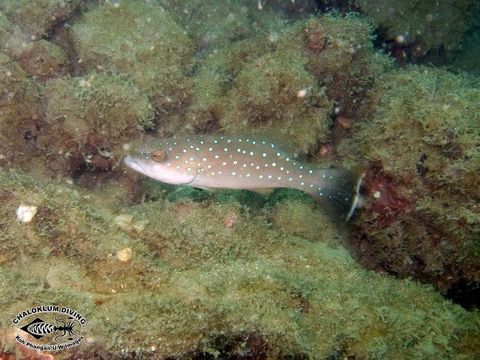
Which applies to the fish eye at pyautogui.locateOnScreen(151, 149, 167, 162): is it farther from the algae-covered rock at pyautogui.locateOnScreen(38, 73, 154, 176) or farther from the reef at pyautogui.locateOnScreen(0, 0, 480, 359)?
the algae-covered rock at pyautogui.locateOnScreen(38, 73, 154, 176)

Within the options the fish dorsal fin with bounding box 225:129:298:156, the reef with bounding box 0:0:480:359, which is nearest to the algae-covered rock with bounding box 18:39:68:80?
the reef with bounding box 0:0:480:359

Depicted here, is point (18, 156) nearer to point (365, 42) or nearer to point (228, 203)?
point (228, 203)

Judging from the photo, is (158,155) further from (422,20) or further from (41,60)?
(422,20)

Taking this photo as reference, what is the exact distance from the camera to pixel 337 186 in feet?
20.8

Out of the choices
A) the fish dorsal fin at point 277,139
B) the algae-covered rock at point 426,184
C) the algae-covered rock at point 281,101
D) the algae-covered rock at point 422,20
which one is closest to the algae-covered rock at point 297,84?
the algae-covered rock at point 281,101

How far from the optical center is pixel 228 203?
247 inches

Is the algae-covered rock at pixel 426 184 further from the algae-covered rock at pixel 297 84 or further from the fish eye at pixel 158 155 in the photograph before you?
the fish eye at pixel 158 155

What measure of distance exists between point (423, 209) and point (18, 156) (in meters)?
8.44

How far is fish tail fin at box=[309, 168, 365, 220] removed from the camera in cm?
628

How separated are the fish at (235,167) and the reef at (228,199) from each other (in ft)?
1.42

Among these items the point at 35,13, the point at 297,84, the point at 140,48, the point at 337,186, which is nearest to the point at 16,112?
the point at 140,48

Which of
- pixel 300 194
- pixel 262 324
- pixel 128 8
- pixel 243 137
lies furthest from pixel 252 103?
pixel 262 324

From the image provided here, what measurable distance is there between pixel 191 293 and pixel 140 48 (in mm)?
6572

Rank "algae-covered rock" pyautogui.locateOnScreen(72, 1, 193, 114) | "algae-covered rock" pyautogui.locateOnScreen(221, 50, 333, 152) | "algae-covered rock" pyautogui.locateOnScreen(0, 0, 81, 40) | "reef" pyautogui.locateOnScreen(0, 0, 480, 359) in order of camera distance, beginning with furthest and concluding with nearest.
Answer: "algae-covered rock" pyautogui.locateOnScreen(0, 0, 81, 40) → "algae-covered rock" pyautogui.locateOnScreen(72, 1, 193, 114) → "algae-covered rock" pyautogui.locateOnScreen(221, 50, 333, 152) → "reef" pyautogui.locateOnScreen(0, 0, 480, 359)
